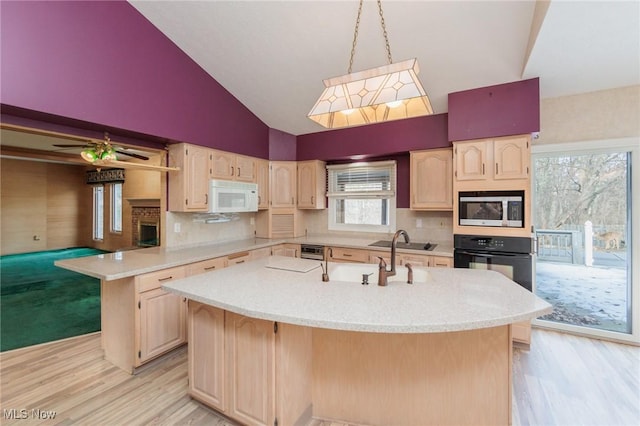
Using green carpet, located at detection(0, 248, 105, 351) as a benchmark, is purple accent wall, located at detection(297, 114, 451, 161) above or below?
above

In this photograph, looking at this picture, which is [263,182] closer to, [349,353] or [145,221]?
[145,221]

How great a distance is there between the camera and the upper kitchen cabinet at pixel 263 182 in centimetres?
404

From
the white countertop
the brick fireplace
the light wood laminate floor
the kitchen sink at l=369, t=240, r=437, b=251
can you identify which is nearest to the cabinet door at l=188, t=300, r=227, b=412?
the light wood laminate floor

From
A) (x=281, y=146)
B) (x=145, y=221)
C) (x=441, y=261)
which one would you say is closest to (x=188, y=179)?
(x=281, y=146)

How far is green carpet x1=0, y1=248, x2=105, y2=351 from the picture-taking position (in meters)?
2.93

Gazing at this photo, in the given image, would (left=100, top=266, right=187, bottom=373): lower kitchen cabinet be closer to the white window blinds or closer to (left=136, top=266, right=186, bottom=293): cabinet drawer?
(left=136, top=266, right=186, bottom=293): cabinet drawer

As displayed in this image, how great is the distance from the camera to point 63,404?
1.91m

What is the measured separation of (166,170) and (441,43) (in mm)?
3075

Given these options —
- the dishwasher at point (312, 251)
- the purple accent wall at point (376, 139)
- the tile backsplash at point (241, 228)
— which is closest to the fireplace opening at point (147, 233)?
the tile backsplash at point (241, 228)

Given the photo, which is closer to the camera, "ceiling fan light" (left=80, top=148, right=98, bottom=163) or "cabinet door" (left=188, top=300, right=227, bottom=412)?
"cabinet door" (left=188, top=300, right=227, bottom=412)

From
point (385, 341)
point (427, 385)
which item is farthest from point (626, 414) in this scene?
point (385, 341)

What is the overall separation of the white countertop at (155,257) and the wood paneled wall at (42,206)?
574 centimetres

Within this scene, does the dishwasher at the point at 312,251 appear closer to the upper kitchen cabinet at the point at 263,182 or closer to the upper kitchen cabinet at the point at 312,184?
the upper kitchen cabinet at the point at 312,184

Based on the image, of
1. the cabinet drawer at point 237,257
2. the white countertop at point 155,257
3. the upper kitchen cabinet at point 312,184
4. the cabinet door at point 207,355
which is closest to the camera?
the cabinet door at point 207,355
